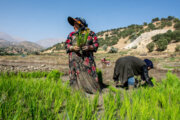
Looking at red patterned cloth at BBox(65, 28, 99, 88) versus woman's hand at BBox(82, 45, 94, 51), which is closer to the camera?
woman's hand at BBox(82, 45, 94, 51)

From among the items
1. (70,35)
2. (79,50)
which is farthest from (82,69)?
(70,35)

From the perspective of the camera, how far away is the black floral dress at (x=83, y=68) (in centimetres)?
301

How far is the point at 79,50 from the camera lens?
297cm

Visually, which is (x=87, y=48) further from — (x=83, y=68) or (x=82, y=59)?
(x=83, y=68)

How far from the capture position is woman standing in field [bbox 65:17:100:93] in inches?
118

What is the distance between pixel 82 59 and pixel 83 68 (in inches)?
8.1

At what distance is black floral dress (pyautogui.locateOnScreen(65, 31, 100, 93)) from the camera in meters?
3.01

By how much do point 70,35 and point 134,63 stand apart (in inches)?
69.7

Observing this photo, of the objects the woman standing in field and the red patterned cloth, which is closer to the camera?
the woman standing in field

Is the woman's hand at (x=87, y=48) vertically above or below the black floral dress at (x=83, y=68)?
above

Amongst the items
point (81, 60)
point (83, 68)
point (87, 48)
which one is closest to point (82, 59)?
point (81, 60)

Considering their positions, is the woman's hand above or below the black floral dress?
above

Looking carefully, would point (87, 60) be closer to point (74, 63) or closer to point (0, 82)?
point (74, 63)

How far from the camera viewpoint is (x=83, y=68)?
3.08 m
